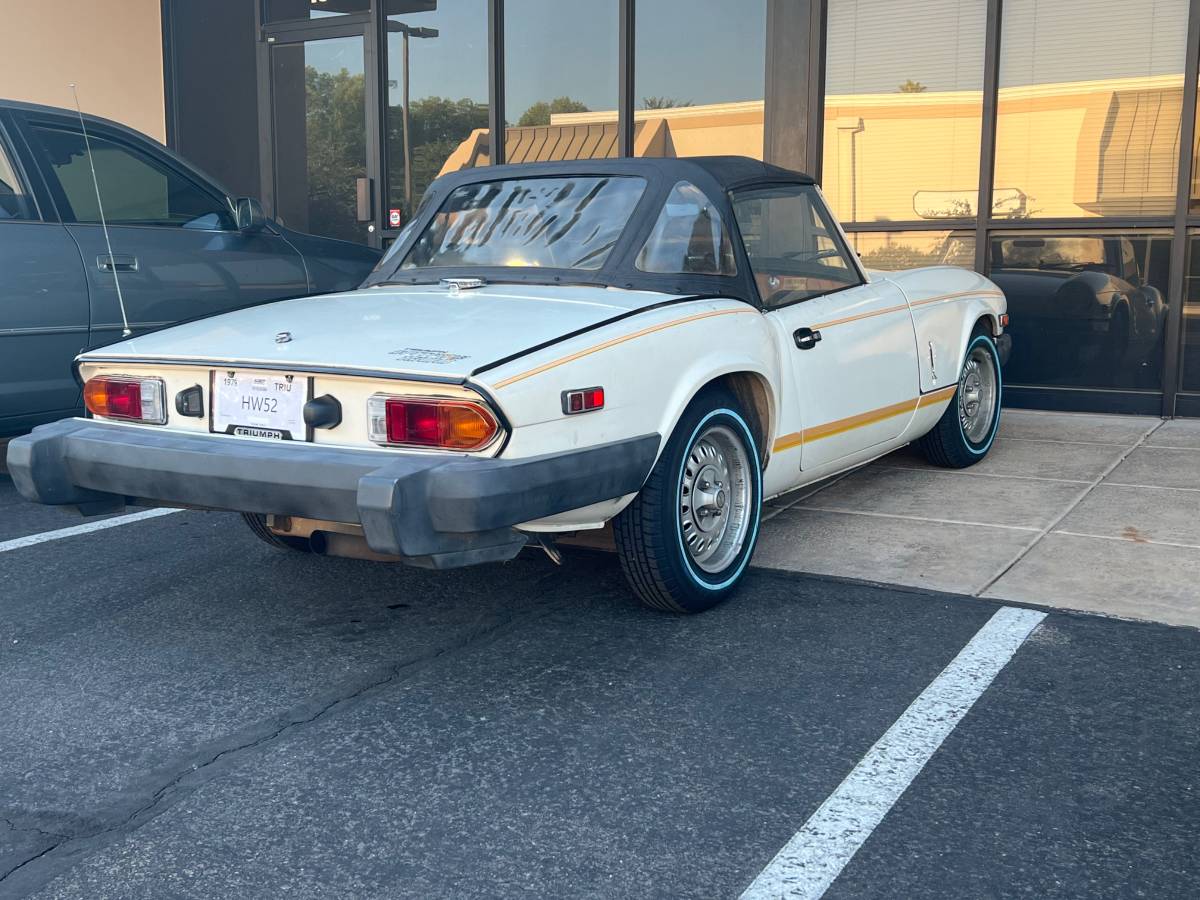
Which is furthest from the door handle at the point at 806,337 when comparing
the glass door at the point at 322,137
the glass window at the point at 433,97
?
the glass door at the point at 322,137

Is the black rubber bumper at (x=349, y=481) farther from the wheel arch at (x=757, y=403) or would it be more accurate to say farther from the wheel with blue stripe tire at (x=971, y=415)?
the wheel with blue stripe tire at (x=971, y=415)

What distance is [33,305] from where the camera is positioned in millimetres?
5949

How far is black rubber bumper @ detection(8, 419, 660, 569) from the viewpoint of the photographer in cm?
320

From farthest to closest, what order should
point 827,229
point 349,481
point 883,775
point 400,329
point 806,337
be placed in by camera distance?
1. point 827,229
2. point 806,337
3. point 400,329
4. point 349,481
5. point 883,775

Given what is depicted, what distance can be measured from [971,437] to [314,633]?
372cm

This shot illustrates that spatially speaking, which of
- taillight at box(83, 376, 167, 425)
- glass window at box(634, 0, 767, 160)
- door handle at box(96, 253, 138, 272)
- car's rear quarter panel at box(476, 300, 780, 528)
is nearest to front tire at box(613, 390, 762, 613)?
car's rear quarter panel at box(476, 300, 780, 528)

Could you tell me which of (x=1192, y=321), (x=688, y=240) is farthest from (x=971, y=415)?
(x=688, y=240)

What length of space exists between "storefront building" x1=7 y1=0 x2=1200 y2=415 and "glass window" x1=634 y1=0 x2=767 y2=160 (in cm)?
2

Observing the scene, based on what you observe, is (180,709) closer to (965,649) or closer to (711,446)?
(711,446)

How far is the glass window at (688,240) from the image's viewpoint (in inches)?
171

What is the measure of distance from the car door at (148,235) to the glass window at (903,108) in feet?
12.6

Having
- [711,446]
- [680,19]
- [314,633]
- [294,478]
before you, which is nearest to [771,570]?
[711,446]

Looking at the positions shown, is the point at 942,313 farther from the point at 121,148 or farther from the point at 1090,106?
the point at 121,148

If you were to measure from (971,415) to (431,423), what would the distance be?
3874 mm
